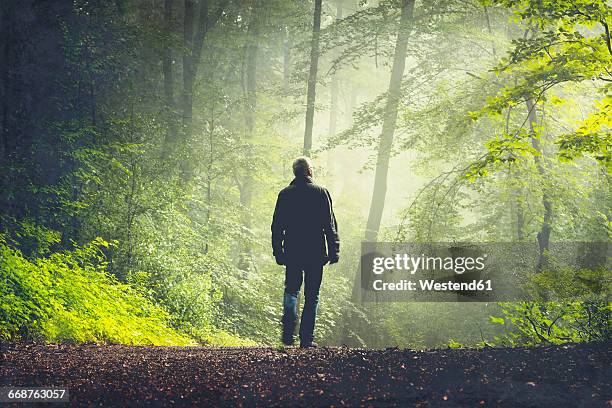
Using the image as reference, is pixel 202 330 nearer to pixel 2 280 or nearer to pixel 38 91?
pixel 2 280

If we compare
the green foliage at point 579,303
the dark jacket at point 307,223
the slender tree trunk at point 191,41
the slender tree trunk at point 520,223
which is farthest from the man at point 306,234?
the slender tree trunk at point 191,41

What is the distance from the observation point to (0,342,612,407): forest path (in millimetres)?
3529

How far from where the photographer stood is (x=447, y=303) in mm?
17938

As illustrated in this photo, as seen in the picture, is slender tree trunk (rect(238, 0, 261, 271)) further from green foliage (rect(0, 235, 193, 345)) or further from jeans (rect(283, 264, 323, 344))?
jeans (rect(283, 264, 323, 344))

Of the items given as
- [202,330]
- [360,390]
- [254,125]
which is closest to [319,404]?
[360,390]

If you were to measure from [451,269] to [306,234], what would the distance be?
495 inches

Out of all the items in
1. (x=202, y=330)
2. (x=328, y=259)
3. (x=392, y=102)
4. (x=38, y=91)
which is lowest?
(x=202, y=330)

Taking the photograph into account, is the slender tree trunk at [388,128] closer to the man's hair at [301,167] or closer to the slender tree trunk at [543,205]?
the slender tree trunk at [543,205]

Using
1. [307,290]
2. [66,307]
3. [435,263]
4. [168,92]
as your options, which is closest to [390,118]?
[435,263]

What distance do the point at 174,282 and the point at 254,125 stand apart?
577 inches

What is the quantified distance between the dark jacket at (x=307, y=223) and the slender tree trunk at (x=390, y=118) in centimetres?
1090

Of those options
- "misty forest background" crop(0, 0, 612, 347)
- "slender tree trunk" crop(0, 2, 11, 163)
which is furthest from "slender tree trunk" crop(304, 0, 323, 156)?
"slender tree trunk" crop(0, 2, 11, 163)

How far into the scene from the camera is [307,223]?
20.9ft

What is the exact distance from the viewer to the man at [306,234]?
6.35 m
